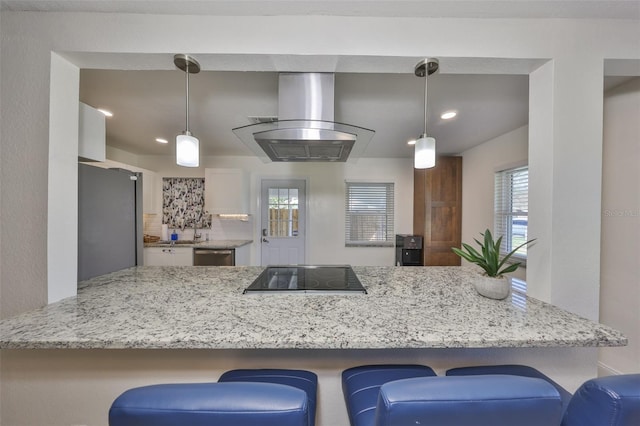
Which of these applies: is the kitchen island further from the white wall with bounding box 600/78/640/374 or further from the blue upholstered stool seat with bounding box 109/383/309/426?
the white wall with bounding box 600/78/640/374

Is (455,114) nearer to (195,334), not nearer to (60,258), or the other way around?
(195,334)

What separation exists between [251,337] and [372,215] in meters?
3.50

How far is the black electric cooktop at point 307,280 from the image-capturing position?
1224 millimetres

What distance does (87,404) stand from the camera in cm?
108

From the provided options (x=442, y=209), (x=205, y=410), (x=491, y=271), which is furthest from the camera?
(x=442, y=209)

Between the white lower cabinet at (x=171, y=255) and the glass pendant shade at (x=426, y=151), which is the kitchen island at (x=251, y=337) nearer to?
the glass pendant shade at (x=426, y=151)

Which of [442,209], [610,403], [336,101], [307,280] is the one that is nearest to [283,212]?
[336,101]

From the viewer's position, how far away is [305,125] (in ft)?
4.20

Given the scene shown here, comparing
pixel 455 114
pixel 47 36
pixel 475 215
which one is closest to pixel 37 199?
pixel 47 36

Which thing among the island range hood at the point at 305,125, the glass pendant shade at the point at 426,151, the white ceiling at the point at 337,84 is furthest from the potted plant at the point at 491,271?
the white ceiling at the point at 337,84

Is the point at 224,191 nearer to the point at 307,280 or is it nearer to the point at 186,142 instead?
the point at 186,142

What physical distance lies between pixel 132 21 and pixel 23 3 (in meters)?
0.46

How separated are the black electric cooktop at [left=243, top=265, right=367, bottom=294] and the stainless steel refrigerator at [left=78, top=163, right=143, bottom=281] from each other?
3.34ft

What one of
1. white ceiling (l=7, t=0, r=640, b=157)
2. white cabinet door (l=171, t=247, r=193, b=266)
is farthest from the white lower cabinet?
white ceiling (l=7, t=0, r=640, b=157)
